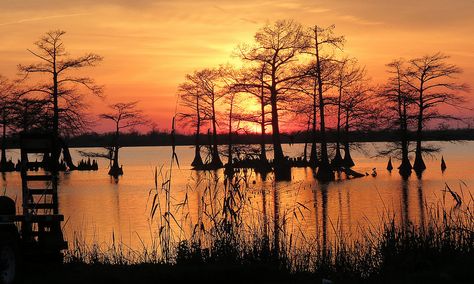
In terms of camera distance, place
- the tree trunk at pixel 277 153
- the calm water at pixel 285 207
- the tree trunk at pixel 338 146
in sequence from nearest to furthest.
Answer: the calm water at pixel 285 207 < the tree trunk at pixel 277 153 < the tree trunk at pixel 338 146

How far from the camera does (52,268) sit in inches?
459

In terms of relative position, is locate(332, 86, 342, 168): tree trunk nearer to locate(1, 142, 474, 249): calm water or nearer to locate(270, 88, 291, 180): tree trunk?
locate(270, 88, 291, 180): tree trunk

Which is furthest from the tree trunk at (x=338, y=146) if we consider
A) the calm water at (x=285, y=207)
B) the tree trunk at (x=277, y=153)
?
the calm water at (x=285, y=207)

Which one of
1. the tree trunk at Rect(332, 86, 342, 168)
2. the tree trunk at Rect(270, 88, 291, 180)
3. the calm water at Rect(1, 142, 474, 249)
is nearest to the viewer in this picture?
the calm water at Rect(1, 142, 474, 249)

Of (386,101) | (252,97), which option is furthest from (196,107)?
(386,101)

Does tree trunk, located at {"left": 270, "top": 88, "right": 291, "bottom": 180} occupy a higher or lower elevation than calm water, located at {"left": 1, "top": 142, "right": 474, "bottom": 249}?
higher

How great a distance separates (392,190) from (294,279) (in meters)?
38.9

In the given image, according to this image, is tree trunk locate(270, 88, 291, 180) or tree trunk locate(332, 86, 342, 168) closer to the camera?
tree trunk locate(270, 88, 291, 180)

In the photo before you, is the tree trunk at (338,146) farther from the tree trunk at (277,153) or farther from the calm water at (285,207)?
the calm water at (285,207)


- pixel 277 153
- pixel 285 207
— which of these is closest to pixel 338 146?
pixel 277 153

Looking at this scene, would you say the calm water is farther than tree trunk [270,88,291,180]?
No

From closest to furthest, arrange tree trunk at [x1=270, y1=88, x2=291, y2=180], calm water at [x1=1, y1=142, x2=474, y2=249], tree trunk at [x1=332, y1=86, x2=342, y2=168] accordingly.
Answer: calm water at [x1=1, y1=142, x2=474, y2=249], tree trunk at [x1=270, y1=88, x2=291, y2=180], tree trunk at [x1=332, y1=86, x2=342, y2=168]

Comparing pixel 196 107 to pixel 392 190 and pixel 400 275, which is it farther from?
pixel 400 275

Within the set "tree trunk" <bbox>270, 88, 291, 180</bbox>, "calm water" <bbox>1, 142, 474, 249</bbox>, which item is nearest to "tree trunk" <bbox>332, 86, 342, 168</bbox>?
"tree trunk" <bbox>270, 88, 291, 180</bbox>
